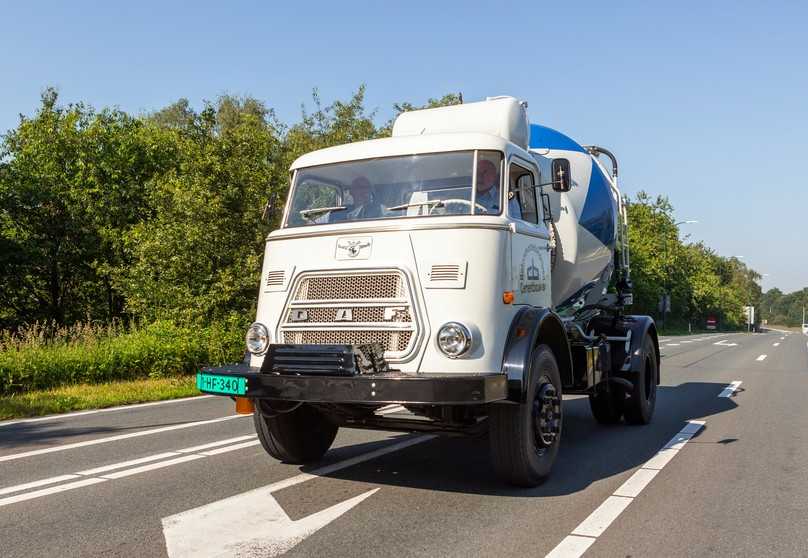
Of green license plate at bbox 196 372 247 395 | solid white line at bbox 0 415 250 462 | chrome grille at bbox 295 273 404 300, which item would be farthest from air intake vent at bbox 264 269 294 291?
solid white line at bbox 0 415 250 462

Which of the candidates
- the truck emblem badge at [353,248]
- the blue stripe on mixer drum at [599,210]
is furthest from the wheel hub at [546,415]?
the blue stripe on mixer drum at [599,210]

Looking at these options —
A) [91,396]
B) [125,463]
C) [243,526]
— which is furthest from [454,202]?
[91,396]

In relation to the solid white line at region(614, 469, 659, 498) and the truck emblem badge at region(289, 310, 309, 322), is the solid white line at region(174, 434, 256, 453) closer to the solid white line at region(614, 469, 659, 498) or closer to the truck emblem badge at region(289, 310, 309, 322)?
the truck emblem badge at region(289, 310, 309, 322)

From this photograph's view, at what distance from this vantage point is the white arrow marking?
4148 millimetres

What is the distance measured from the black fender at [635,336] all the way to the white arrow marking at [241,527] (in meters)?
4.75

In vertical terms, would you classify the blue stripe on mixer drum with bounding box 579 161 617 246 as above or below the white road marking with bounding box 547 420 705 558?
above

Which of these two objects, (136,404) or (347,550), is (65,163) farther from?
(347,550)

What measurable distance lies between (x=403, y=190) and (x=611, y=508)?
288 centimetres

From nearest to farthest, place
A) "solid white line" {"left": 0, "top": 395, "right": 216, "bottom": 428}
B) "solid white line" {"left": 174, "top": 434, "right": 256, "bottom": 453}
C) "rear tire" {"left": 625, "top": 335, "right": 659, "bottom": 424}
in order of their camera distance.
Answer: "solid white line" {"left": 174, "top": 434, "right": 256, "bottom": 453}
"rear tire" {"left": 625, "top": 335, "right": 659, "bottom": 424}
"solid white line" {"left": 0, "top": 395, "right": 216, "bottom": 428}

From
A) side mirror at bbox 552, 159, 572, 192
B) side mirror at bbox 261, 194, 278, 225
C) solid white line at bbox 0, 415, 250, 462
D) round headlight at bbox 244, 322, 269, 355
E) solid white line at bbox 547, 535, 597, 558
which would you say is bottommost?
solid white line at bbox 0, 415, 250, 462

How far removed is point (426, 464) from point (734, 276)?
14012cm

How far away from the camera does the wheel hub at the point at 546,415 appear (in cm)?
577

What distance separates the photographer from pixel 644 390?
30.2ft

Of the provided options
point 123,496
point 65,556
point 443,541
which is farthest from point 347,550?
point 123,496
